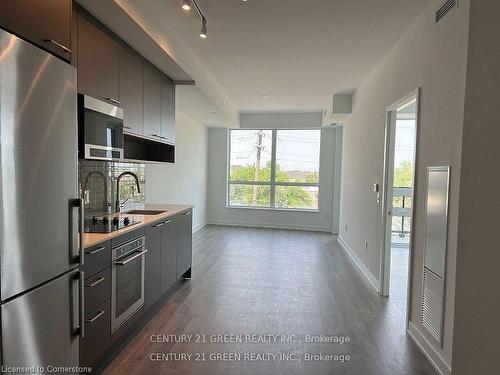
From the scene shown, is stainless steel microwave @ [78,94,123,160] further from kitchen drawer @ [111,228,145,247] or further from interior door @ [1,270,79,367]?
interior door @ [1,270,79,367]

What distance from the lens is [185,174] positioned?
20.7ft

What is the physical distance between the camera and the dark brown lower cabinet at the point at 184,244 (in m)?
3.59

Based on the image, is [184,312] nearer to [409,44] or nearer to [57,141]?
[57,141]

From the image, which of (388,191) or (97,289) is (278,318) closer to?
(97,289)

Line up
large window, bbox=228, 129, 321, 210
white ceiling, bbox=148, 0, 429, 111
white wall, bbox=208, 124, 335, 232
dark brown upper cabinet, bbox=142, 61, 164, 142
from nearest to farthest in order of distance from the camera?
white ceiling, bbox=148, 0, 429, 111, dark brown upper cabinet, bbox=142, 61, 164, 142, white wall, bbox=208, 124, 335, 232, large window, bbox=228, 129, 321, 210

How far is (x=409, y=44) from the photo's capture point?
9.70ft

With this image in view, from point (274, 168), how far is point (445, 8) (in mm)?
5593

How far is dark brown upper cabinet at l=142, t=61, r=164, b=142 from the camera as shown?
3.11 m

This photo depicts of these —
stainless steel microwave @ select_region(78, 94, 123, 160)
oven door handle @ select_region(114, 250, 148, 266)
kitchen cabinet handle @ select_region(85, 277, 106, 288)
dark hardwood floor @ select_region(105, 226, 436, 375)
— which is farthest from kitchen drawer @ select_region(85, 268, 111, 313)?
stainless steel microwave @ select_region(78, 94, 123, 160)

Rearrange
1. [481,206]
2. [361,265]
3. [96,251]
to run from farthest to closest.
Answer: [361,265], [96,251], [481,206]

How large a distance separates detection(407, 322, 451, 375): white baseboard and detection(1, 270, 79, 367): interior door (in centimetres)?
233

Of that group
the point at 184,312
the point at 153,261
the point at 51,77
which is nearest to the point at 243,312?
the point at 184,312

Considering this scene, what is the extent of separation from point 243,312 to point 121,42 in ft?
8.76

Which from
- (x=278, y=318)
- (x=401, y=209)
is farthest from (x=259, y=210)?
(x=278, y=318)
